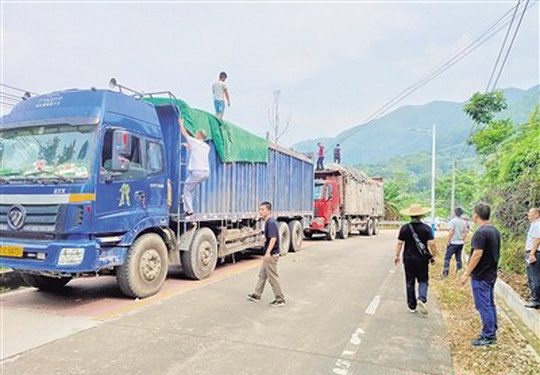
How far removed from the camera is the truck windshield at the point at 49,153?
20.9 ft

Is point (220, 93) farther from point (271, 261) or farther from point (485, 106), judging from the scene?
point (485, 106)

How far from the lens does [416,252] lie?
22.0 feet

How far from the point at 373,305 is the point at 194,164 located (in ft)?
13.3

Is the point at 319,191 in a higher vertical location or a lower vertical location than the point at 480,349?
higher

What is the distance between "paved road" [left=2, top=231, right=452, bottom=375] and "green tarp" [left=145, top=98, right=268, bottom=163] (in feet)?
9.71

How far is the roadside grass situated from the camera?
15.1 ft

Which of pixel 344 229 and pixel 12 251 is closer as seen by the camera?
pixel 12 251

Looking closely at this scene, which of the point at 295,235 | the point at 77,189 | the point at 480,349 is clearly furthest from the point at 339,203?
the point at 77,189

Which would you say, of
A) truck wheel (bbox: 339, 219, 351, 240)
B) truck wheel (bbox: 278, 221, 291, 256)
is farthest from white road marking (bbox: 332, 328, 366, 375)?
truck wheel (bbox: 339, 219, 351, 240)

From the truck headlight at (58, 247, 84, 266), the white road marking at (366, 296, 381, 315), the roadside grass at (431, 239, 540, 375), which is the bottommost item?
the roadside grass at (431, 239, 540, 375)

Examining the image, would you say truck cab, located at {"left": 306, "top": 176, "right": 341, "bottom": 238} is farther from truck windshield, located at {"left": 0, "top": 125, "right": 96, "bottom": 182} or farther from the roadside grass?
truck windshield, located at {"left": 0, "top": 125, "right": 96, "bottom": 182}

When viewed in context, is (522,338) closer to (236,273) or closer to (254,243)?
(236,273)

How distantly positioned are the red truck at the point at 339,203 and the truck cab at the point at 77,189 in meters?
12.5

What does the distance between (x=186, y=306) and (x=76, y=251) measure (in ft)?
5.88
